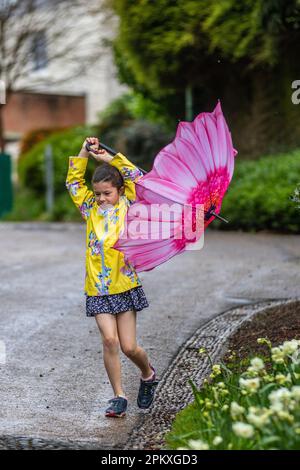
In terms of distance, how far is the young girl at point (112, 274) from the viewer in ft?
16.3

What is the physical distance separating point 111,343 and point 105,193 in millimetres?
846

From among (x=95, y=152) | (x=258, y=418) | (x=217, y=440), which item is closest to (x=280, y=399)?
(x=258, y=418)

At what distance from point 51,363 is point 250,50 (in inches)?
343

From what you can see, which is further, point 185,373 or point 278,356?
point 185,373

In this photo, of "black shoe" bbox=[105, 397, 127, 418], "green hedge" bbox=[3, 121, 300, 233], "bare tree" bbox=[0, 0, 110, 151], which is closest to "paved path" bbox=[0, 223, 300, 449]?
"black shoe" bbox=[105, 397, 127, 418]

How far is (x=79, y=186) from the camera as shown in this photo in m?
5.14

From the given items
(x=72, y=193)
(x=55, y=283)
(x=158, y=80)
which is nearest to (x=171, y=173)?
(x=72, y=193)

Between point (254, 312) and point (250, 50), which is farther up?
point (250, 50)

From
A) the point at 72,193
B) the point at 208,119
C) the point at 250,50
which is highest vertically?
the point at 250,50

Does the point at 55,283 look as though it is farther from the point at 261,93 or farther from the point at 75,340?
the point at 261,93

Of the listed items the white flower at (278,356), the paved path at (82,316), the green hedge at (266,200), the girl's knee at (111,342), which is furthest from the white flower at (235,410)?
the green hedge at (266,200)

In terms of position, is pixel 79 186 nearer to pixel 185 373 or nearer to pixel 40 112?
pixel 185 373

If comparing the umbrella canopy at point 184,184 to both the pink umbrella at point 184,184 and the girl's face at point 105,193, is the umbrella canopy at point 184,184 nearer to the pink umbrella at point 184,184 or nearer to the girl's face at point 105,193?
the pink umbrella at point 184,184

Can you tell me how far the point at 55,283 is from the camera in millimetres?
9352
